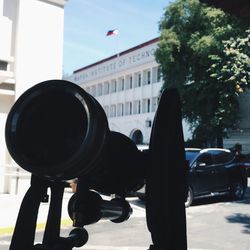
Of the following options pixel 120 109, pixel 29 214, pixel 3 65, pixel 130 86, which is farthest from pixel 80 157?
pixel 120 109

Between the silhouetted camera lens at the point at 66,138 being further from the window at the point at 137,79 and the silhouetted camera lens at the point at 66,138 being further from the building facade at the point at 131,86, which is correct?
the window at the point at 137,79

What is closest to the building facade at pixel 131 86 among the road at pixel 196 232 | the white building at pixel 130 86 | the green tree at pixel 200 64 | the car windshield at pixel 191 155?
the white building at pixel 130 86

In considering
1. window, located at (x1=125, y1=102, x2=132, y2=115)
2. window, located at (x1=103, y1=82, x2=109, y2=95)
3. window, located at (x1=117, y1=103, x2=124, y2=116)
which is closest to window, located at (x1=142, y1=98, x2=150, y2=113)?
window, located at (x1=125, y1=102, x2=132, y2=115)

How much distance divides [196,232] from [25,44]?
25.8 feet

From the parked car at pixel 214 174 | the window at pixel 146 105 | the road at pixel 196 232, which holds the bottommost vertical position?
the road at pixel 196 232

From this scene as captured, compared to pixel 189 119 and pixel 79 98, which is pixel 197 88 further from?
pixel 79 98

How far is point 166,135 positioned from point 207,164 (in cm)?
1196

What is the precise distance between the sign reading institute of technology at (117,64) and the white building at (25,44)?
30.3 meters

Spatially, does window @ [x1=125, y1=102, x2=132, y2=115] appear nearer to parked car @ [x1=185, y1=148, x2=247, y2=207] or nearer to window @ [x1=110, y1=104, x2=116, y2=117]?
window @ [x1=110, y1=104, x2=116, y2=117]

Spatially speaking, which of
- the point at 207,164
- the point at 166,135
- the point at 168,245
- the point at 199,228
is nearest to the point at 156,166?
the point at 166,135

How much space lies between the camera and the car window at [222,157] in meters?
13.6

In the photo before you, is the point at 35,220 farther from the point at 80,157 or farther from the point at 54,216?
the point at 80,157

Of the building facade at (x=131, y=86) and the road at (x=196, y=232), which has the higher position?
the building facade at (x=131, y=86)

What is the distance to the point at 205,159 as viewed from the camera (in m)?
13.2
